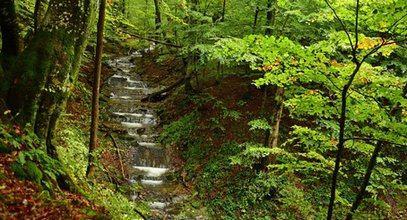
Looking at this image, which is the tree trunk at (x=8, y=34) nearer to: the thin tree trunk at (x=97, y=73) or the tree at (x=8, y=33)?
the tree at (x=8, y=33)

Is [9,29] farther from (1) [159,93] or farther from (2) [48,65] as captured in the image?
(1) [159,93]

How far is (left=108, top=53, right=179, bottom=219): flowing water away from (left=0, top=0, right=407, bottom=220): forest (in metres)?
0.08

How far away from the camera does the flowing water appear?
38.1 ft

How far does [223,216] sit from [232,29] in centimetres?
700

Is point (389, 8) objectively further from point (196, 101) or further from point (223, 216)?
point (196, 101)

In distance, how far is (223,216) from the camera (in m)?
10.5

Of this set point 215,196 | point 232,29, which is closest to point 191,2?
→ point 232,29

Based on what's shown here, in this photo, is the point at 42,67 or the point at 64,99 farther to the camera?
the point at 64,99

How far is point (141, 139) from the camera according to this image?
50.6 ft

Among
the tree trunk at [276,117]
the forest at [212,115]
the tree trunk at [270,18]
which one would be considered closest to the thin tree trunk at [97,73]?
the forest at [212,115]

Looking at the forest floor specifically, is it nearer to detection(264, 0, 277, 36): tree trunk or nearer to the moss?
the moss

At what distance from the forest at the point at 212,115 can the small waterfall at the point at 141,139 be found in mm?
84

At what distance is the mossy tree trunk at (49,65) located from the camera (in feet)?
15.2

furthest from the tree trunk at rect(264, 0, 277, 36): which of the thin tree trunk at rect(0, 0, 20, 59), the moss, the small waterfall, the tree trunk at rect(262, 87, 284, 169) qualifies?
the moss
